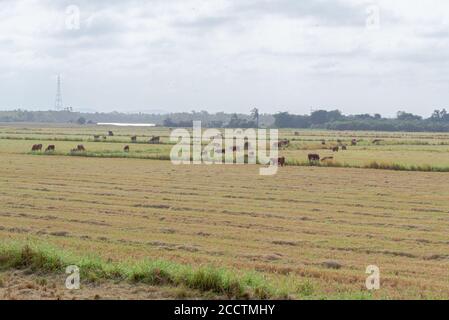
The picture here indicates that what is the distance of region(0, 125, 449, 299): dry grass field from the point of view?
12.1 meters

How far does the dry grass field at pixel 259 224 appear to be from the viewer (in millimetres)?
12070

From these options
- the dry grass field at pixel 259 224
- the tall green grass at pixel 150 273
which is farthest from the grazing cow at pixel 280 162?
the tall green grass at pixel 150 273

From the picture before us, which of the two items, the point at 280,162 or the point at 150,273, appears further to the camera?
the point at 280,162

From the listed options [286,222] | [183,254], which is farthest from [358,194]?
[183,254]

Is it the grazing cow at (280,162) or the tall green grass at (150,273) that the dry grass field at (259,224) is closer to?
the tall green grass at (150,273)

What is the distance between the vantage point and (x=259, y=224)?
1920 centimetres

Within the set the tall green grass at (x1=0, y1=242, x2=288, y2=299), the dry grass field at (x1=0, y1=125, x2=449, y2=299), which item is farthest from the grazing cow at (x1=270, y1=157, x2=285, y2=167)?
the tall green grass at (x1=0, y1=242, x2=288, y2=299)

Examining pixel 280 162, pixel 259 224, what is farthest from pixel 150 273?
pixel 280 162

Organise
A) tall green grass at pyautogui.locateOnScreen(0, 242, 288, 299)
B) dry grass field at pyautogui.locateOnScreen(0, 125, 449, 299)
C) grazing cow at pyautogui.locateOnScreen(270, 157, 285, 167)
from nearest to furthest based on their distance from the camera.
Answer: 1. tall green grass at pyautogui.locateOnScreen(0, 242, 288, 299)
2. dry grass field at pyautogui.locateOnScreen(0, 125, 449, 299)
3. grazing cow at pyautogui.locateOnScreen(270, 157, 285, 167)

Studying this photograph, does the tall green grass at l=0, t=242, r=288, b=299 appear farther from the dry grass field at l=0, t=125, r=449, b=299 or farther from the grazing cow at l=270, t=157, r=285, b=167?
the grazing cow at l=270, t=157, r=285, b=167

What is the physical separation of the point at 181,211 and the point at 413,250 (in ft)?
29.1

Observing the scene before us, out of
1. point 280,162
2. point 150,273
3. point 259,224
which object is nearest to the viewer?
point 150,273

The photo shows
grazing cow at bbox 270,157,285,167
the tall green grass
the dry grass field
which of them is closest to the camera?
the tall green grass

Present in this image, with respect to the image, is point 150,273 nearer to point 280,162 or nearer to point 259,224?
point 259,224
